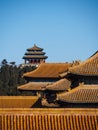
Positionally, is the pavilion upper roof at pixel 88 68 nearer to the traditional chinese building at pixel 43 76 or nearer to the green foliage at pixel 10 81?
the traditional chinese building at pixel 43 76

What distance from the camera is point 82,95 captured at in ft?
84.2

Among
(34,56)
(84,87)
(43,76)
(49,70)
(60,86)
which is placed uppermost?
(34,56)

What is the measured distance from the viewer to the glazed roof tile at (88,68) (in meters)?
26.0

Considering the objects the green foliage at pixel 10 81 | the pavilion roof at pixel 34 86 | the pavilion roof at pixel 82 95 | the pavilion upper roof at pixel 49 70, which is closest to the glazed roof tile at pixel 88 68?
Answer: the pavilion roof at pixel 82 95

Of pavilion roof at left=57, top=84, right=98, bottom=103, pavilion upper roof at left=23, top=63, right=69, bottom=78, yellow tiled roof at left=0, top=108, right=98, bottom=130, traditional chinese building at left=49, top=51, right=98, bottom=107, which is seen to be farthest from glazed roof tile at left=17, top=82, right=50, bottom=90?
yellow tiled roof at left=0, top=108, right=98, bottom=130

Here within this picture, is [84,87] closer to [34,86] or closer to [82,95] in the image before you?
[82,95]

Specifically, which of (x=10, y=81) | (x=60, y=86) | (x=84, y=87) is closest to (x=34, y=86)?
(x=60, y=86)

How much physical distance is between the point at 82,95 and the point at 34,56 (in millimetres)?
78646

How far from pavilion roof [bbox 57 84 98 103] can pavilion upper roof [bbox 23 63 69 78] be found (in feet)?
80.3

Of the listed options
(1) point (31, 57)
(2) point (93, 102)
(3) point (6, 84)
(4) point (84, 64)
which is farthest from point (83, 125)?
(1) point (31, 57)

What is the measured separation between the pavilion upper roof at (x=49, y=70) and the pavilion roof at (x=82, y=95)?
24.5 meters

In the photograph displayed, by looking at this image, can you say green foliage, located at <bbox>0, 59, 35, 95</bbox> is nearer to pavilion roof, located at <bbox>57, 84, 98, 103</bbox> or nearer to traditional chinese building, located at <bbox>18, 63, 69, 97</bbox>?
traditional chinese building, located at <bbox>18, 63, 69, 97</bbox>

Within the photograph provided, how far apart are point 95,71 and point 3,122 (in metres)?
12.3

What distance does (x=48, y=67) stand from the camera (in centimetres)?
5244
